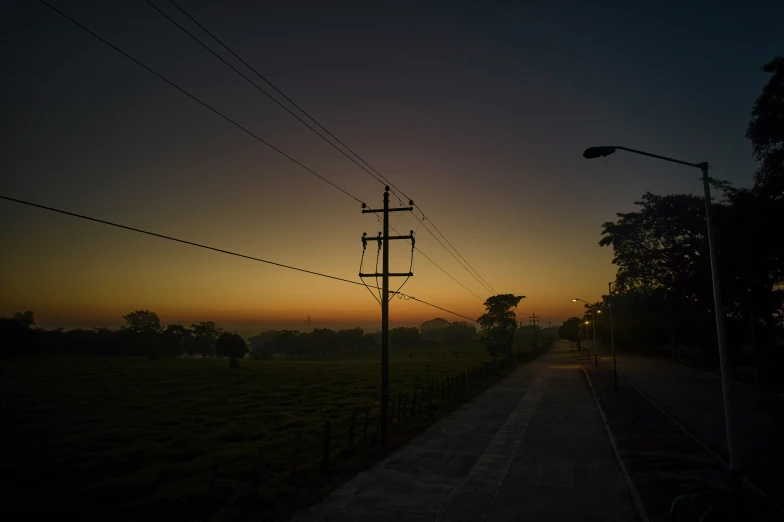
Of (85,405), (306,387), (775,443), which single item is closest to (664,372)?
(775,443)

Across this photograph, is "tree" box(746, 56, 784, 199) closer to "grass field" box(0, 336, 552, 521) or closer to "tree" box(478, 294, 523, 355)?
"grass field" box(0, 336, 552, 521)

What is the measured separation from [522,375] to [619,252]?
23.9 metres

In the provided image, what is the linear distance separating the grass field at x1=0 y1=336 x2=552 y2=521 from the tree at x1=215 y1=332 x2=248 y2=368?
21.3 meters

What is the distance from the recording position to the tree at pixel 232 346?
70688mm

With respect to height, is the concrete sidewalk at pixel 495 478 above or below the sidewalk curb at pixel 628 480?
below

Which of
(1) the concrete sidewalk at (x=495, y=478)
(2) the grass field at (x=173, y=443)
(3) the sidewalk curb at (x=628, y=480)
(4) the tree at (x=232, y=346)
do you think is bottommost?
(2) the grass field at (x=173, y=443)

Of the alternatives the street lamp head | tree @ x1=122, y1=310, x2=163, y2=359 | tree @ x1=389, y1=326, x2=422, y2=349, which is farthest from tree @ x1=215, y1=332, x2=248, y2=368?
tree @ x1=389, y1=326, x2=422, y2=349

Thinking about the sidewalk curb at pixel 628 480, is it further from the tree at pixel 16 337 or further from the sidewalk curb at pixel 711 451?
the tree at pixel 16 337

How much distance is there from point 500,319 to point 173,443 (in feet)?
307

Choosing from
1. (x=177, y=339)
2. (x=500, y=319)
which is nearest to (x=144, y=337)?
(x=177, y=339)

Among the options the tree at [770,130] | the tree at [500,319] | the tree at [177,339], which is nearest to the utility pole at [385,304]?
the tree at [770,130]

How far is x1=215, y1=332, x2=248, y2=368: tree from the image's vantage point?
70.7 m

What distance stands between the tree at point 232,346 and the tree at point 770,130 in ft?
221

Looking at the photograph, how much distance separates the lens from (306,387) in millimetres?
45250
